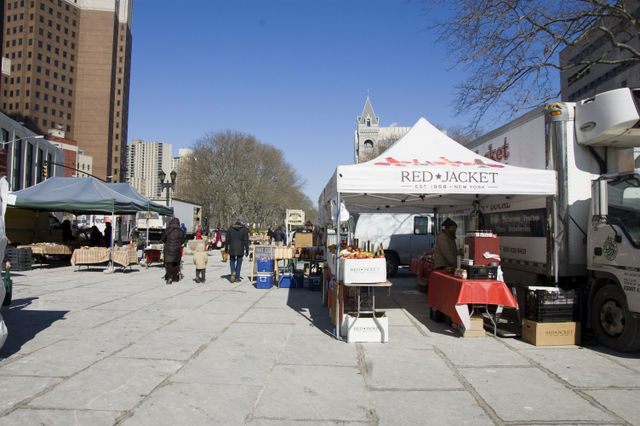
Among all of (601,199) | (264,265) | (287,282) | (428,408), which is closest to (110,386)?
(428,408)

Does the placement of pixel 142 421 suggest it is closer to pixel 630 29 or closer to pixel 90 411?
pixel 90 411

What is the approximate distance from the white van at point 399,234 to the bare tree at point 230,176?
133 ft

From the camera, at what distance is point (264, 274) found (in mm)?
12539

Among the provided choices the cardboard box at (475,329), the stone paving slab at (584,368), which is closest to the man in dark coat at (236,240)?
the cardboard box at (475,329)

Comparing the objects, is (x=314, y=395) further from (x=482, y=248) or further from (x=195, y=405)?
(x=482, y=248)

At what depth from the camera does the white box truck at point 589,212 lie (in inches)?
239

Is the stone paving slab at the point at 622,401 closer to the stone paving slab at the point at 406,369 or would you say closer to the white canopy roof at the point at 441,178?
the stone paving slab at the point at 406,369

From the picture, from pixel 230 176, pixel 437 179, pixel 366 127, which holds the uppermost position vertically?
pixel 366 127

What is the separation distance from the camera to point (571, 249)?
7.10 metres

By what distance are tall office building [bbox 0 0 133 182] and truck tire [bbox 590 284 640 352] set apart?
110783 millimetres

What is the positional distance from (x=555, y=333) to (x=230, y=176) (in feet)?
181

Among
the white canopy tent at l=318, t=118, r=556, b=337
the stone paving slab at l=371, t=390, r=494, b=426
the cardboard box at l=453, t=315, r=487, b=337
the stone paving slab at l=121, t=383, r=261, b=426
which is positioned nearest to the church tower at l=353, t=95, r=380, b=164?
the white canopy tent at l=318, t=118, r=556, b=337

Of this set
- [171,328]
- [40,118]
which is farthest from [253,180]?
[40,118]

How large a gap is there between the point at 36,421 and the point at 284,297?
7.53 meters
